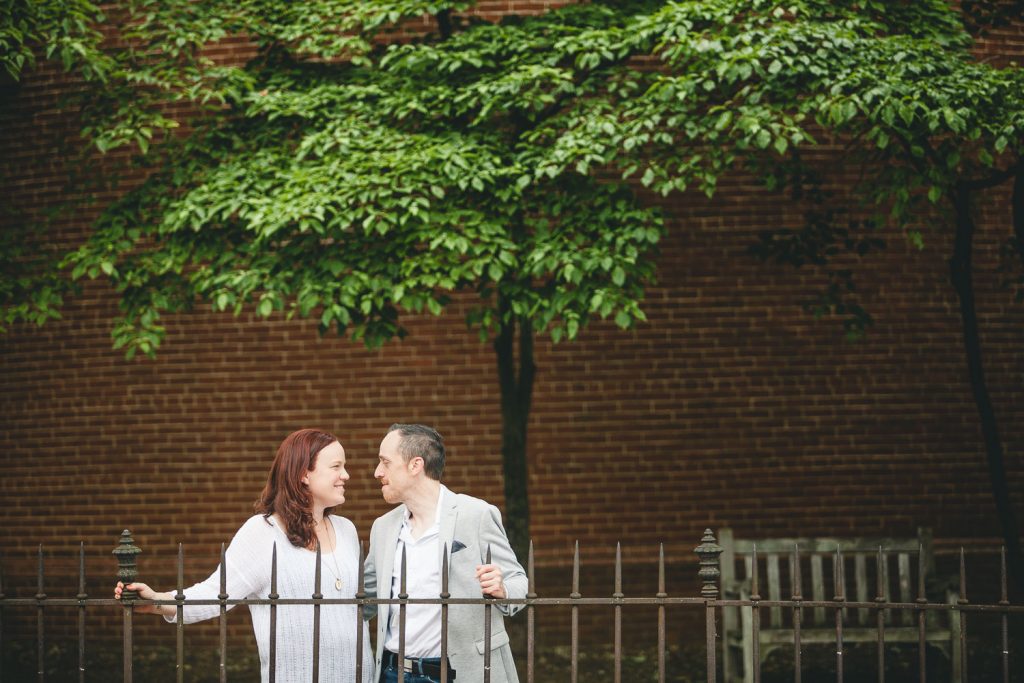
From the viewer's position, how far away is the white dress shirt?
3545 mm

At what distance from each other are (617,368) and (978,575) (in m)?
3.30

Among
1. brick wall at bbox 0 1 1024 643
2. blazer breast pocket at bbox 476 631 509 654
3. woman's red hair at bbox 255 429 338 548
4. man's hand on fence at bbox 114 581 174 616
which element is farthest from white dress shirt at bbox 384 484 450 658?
brick wall at bbox 0 1 1024 643

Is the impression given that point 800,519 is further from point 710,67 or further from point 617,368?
point 710,67

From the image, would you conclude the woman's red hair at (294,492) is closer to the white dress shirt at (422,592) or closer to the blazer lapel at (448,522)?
the white dress shirt at (422,592)

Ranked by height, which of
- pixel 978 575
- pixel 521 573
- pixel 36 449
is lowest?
pixel 978 575

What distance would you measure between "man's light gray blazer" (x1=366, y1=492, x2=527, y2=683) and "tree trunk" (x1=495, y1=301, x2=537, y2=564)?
2.94 metres

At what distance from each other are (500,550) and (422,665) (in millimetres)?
468

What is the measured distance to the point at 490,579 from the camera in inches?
127

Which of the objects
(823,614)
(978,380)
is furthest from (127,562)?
(978,380)

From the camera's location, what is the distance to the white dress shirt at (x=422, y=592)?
3545 millimetres

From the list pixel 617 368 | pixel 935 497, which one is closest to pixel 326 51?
pixel 617 368

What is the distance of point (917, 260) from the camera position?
331 inches

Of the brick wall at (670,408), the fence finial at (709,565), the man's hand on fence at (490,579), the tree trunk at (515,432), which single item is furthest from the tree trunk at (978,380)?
the man's hand on fence at (490,579)

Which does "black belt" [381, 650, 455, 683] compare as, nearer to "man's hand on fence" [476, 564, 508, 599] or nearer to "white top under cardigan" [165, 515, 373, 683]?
"white top under cardigan" [165, 515, 373, 683]
